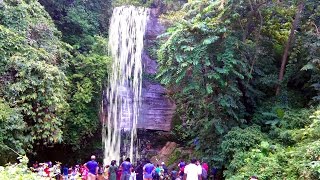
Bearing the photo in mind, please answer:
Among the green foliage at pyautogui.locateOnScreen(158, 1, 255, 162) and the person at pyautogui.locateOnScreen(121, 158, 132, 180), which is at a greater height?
the green foliage at pyautogui.locateOnScreen(158, 1, 255, 162)

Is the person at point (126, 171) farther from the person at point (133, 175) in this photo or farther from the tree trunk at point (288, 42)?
the tree trunk at point (288, 42)

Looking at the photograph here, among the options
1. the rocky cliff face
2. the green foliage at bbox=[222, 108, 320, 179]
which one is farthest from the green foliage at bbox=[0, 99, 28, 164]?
the rocky cliff face

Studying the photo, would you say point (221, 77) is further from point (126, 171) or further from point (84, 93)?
point (84, 93)

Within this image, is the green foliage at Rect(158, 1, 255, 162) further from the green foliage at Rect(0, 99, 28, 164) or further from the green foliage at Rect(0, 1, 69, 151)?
the green foliage at Rect(0, 99, 28, 164)

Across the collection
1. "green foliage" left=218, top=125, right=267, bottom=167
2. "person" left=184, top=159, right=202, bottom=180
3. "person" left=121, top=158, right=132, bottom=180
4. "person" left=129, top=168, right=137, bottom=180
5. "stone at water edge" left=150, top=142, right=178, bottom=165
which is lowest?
"stone at water edge" left=150, top=142, right=178, bottom=165

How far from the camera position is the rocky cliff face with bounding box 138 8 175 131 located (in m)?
16.1

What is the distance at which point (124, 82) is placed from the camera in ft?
55.3

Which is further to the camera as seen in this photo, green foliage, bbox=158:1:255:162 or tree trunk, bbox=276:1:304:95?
tree trunk, bbox=276:1:304:95

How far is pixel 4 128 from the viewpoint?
934cm

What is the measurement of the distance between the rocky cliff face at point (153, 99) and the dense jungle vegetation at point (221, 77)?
3.78 meters

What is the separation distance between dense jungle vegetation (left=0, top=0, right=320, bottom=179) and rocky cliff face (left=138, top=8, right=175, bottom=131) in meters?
3.78

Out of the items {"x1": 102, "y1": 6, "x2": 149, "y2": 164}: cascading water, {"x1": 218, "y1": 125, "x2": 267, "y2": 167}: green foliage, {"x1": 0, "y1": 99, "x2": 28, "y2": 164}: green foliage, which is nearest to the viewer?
{"x1": 0, "y1": 99, "x2": 28, "y2": 164}: green foliage

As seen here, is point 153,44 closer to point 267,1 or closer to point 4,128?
point 267,1

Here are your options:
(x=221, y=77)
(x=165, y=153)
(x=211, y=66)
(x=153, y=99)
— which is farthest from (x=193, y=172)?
(x=153, y=99)
